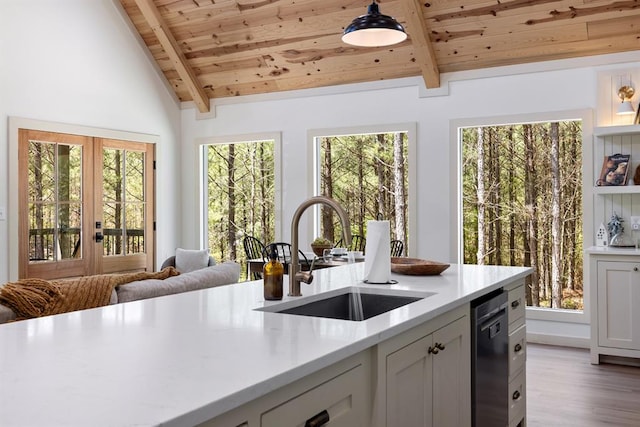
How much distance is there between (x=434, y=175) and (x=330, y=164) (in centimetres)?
315

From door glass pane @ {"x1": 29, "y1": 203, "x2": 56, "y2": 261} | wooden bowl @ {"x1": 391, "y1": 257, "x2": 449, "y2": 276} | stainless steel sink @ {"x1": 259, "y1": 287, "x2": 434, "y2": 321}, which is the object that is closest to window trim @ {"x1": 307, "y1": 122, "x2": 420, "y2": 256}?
door glass pane @ {"x1": 29, "y1": 203, "x2": 56, "y2": 261}

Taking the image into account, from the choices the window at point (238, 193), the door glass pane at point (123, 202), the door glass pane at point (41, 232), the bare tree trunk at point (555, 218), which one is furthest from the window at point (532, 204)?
the door glass pane at point (41, 232)

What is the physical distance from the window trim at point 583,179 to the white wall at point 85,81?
3706 millimetres

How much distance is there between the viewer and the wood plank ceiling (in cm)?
513

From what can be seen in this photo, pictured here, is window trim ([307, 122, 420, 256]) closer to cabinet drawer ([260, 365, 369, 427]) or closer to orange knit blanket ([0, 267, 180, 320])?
orange knit blanket ([0, 267, 180, 320])

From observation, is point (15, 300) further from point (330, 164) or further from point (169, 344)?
point (330, 164)

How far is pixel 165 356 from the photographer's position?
129 cm

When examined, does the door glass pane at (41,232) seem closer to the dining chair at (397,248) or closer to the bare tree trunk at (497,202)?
the dining chair at (397,248)

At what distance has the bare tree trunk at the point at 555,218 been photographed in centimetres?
751

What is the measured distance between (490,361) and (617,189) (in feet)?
9.99

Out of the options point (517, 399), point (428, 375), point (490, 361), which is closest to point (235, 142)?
point (517, 399)

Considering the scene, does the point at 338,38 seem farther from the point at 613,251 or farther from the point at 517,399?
the point at 517,399

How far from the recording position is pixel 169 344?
55.3 inches

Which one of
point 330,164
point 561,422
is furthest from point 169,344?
point 330,164
